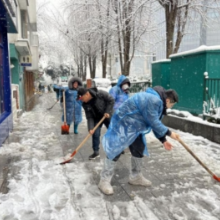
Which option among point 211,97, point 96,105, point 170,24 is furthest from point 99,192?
point 170,24

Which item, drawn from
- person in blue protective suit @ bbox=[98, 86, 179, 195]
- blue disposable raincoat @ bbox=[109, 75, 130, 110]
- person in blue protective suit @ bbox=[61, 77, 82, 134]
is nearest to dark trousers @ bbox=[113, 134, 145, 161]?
person in blue protective suit @ bbox=[98, 86, 179, 195]

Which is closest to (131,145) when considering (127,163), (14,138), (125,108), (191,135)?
(125,108)

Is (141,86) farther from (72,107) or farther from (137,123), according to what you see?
(137,123)

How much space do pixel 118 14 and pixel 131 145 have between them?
12.5m

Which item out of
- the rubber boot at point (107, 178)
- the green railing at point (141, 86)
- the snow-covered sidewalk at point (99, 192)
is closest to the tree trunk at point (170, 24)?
the green railing at point (141, 86)

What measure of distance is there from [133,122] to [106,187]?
0.95m

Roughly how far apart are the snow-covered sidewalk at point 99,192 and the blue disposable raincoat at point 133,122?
25.6 inches

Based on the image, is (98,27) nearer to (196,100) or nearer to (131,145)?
(196,100)

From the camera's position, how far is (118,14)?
1496cm

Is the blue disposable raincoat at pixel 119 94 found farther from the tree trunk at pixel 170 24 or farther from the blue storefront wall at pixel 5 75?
the tree trunk at pixel 170 24

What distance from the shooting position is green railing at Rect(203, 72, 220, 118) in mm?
6750

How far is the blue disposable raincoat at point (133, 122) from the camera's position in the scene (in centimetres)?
335

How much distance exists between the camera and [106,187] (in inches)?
145

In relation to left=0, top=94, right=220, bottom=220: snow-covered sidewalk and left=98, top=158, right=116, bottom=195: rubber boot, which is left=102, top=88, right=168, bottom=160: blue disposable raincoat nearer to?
left=98, top=158, right=116, bottom=195: rubber boot
